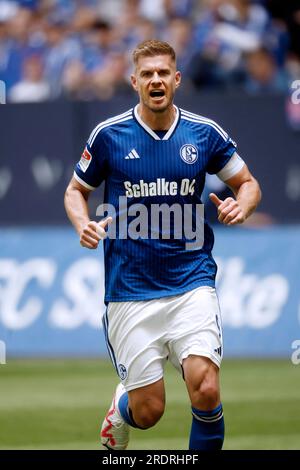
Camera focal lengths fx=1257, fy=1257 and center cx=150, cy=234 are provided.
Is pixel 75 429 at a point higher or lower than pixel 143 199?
lower

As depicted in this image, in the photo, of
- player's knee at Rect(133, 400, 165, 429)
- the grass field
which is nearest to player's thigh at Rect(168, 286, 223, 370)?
player's knee at Rect(133, 400, 165, 429)

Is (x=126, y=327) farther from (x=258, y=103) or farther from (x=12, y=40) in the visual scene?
(x=12, y=40)

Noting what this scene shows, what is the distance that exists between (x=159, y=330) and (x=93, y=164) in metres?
1.14

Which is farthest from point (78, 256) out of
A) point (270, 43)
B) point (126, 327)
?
point (126, 327)

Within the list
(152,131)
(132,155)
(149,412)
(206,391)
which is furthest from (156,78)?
(149,412)

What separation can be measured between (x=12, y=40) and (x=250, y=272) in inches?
230

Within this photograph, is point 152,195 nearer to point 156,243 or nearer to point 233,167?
point 156,243

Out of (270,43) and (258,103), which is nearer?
(258,103)

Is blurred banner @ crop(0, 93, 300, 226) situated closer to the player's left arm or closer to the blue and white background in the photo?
the blue and white background

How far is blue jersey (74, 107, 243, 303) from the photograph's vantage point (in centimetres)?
779

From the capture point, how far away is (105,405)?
10.9 metres

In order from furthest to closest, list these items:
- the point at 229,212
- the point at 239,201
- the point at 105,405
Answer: the point at 105,405 → the point at 239,201 → the point at 229,212

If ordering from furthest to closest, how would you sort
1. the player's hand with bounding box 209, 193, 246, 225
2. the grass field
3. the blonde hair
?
1. the grass field
2. the blonde hair
3. the player's hand with bounding box 209, 193, 246, 225

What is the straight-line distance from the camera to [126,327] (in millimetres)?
7816
